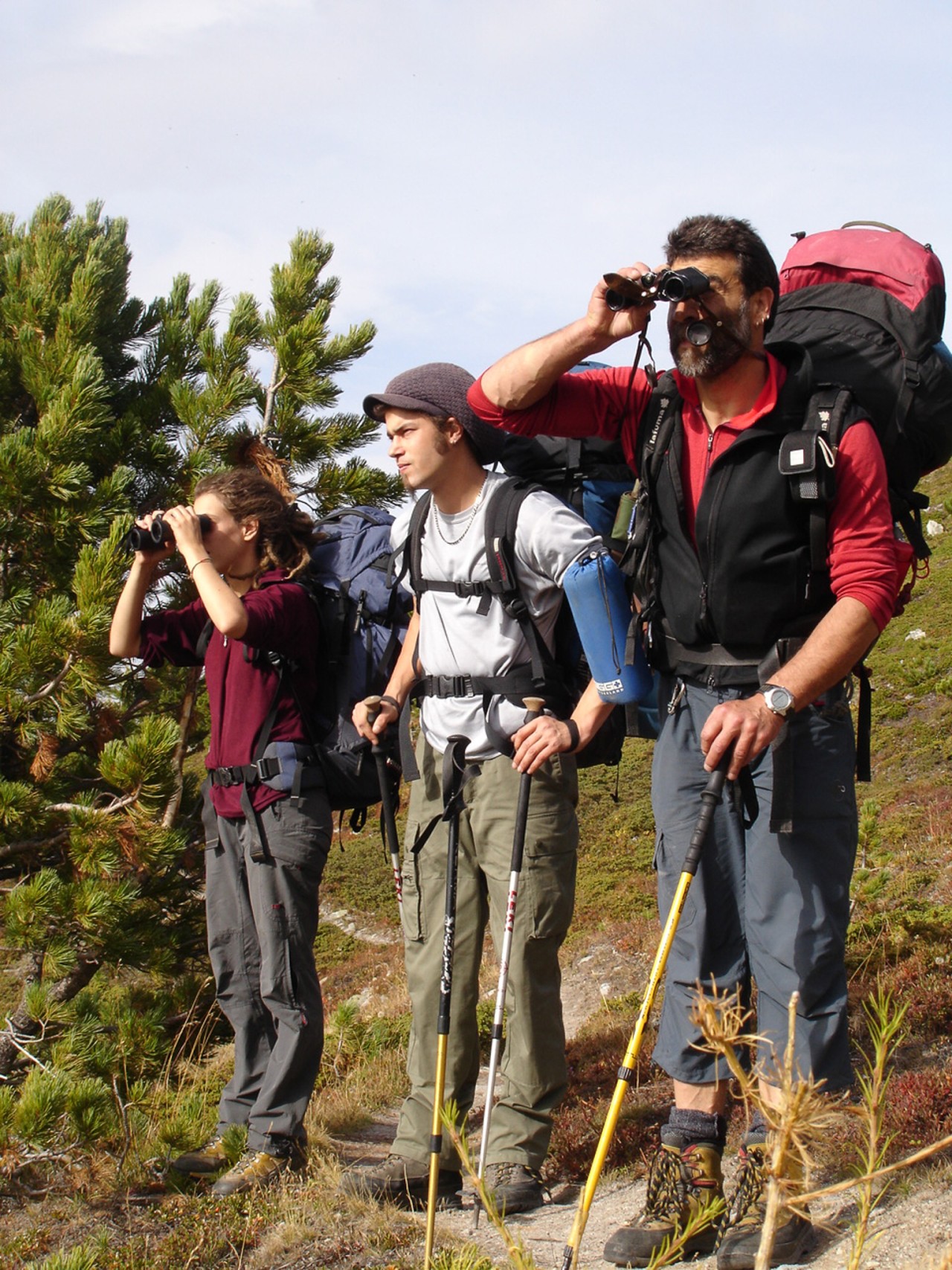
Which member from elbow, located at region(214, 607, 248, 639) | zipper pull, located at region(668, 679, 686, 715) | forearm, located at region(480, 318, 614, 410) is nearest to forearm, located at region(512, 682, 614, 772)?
zipper pull, located at region(668, 679, 686, 715)

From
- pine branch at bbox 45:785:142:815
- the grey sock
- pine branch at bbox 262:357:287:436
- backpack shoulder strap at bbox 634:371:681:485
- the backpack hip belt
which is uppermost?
pine branch at bbox 262:357:287:436

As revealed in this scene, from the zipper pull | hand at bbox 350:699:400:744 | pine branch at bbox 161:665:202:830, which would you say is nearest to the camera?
the zipper pull

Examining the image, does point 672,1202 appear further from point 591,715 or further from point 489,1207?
point 489,1207

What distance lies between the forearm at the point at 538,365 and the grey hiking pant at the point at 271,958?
5.88 ft

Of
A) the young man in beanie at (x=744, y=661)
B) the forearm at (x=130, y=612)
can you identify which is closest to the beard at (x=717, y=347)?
the young man in beanie at (x=744, y=661)

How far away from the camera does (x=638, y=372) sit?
3580 millimetres

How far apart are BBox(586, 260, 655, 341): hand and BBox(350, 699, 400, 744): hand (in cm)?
165

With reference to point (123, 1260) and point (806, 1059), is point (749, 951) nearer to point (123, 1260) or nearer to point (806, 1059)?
point (806, 1059)

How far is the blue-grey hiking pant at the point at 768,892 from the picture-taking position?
10.3ft

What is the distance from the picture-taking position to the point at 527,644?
3916 mm

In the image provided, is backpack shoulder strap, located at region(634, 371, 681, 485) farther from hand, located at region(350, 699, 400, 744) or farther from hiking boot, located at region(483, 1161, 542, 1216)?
hiking boot, located at region(483, 1161, 542, 1216)

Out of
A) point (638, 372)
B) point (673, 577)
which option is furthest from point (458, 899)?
point (638, 372)

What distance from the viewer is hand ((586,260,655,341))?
319 centimetres

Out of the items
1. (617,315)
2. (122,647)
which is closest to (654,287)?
(617,315)
